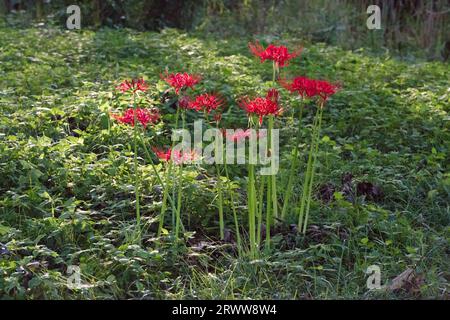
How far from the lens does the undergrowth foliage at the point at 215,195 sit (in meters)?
3.51

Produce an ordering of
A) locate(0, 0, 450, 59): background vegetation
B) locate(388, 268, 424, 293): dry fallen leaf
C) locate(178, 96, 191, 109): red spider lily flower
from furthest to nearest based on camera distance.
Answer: locate(0, 0, 450, 59): background vegetation < locate(178, 96, 191, 109): red spider lily flower < locate(388, 268, 424, 293): dry fallen leaf

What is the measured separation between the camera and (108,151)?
15.6 feet

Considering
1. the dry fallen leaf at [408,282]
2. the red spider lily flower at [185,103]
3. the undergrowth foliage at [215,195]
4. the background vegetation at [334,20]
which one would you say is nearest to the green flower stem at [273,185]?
the undergrowth foliage at [215,195]

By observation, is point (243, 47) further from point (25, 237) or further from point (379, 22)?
point (25, 237)

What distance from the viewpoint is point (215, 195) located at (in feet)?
13.6

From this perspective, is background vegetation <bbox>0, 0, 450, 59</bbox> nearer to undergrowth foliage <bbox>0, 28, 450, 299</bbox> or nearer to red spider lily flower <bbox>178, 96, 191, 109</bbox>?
undergrowth foliage <bbox>0, 28, 450, 299</bbox>

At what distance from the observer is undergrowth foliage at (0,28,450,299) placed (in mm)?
3509

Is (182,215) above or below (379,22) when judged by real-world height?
below

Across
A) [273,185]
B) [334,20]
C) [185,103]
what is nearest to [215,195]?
[273,185]

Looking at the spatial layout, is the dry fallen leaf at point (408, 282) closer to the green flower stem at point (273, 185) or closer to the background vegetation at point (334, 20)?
the green flower stem at point (273, 185)

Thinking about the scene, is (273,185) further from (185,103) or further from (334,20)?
(334,20)

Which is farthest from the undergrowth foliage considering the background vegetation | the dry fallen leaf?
the background vegetation

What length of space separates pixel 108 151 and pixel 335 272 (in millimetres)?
1786
